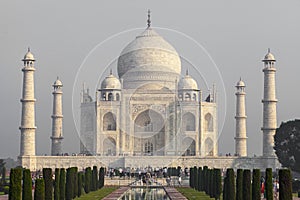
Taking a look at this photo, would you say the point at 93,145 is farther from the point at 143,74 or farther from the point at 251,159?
the point at 251,159

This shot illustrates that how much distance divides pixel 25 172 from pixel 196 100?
90.4 feet

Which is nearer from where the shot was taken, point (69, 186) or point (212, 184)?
point (69, 186)

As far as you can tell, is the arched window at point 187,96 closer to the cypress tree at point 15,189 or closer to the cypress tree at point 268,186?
the cypress tree at point 268,186

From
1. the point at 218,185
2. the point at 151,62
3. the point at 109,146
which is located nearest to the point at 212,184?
the point at 218,185

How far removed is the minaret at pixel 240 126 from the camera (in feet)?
139

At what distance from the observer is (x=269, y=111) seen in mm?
38938

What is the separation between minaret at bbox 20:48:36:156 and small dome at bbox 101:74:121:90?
5.21 meters

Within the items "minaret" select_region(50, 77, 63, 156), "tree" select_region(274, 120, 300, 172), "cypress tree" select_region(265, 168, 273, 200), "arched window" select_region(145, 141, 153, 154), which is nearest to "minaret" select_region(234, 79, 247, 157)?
"arched window" select_region(145, 141, 153, 154)

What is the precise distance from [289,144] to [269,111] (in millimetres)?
5387

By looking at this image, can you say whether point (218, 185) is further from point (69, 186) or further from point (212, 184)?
point (69, 186)

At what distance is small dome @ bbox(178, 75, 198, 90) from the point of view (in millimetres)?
43188

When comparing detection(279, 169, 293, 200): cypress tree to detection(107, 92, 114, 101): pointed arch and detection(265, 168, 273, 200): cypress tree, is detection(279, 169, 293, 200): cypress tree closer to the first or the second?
detection(265, 168, 273, 200): cypress tree

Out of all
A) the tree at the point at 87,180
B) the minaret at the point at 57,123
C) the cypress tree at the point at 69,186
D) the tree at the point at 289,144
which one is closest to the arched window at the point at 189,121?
the minaret at the point at 57,123

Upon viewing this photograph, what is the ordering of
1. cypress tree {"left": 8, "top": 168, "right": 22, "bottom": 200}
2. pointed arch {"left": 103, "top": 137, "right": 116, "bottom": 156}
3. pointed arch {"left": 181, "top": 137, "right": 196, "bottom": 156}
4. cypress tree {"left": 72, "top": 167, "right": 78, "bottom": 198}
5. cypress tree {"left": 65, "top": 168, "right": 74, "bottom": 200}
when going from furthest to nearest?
pointed arch {"left": 181, "top": 137, "right": 196, "bottom": 156}, pointed arch {"left": 103, "top": 137, "right": 116, "bottom": 156}, cypress tree {"left": 72, "top": 167, "right": 78, "bottom": 198}, cypress tree {"left": 65, "top": 168, "right": 74, "bottom": 200}, cypress tree {"left": 8, "top": 168, "right": 22, "bottom": 200}
